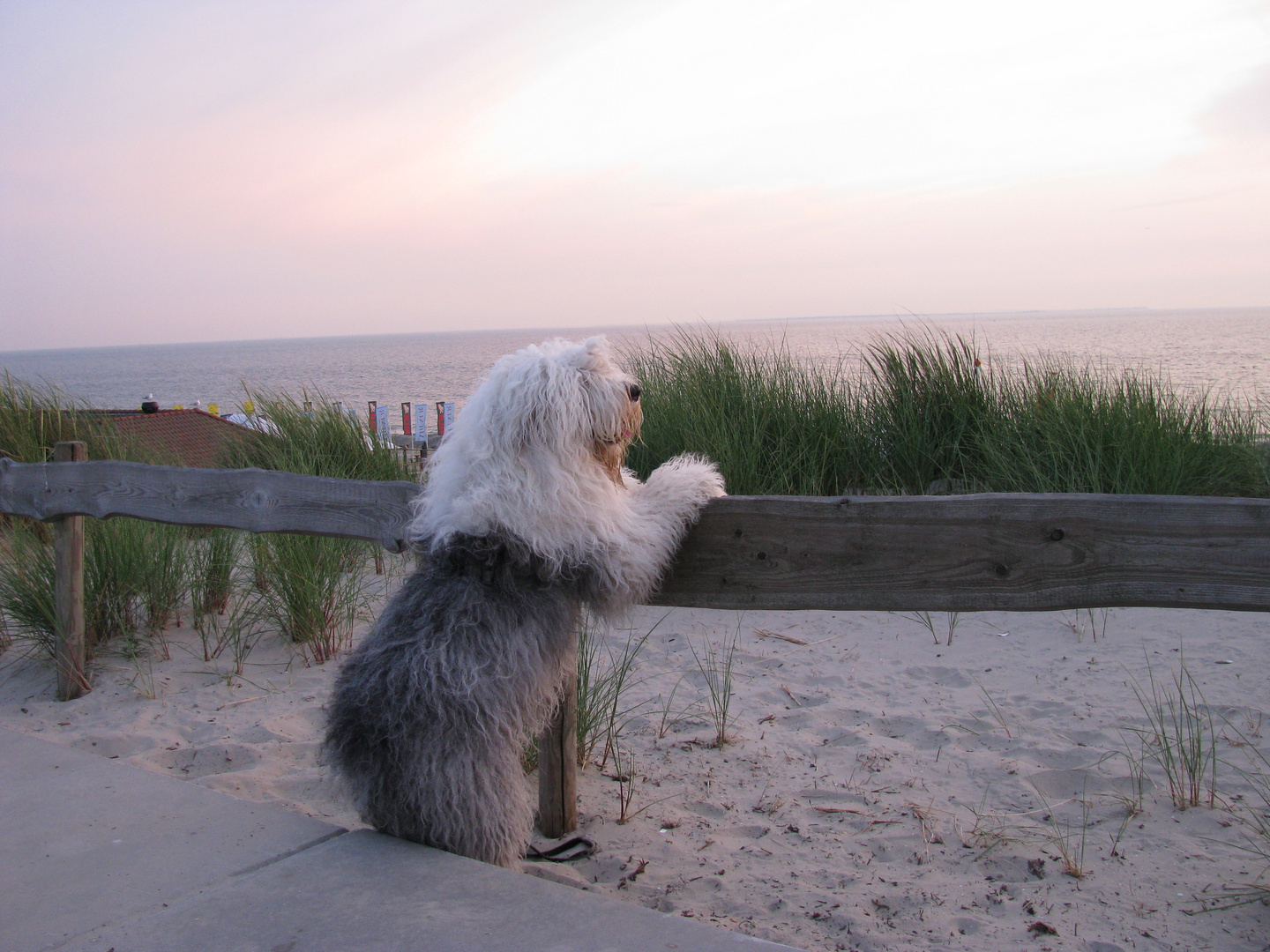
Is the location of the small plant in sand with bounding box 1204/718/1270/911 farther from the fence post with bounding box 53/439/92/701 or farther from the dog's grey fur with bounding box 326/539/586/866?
the fence post with bounding box 53/439/92/701

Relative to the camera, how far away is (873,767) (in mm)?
3752

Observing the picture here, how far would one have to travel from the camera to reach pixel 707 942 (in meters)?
2.08

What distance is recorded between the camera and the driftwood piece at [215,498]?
11.7ft

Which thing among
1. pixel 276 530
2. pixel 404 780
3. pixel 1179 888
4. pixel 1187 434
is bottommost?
pixel 1179 888

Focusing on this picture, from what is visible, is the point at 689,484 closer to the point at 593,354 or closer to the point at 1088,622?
the point at 593,354

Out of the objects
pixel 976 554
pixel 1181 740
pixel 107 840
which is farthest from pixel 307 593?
pixel 1181 740

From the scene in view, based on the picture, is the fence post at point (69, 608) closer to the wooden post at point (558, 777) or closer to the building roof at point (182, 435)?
the building roof at point (182, 435)

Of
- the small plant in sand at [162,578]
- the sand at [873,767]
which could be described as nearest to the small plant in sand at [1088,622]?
the sand at [873,767]

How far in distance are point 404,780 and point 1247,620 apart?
5.03 meters

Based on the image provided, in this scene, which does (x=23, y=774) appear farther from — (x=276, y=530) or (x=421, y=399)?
(x=421, y=399)

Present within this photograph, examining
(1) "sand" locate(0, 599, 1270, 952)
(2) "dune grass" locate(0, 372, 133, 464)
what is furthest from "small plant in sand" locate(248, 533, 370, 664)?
(2) "dune grass" locate(0, 372, 133, 464)

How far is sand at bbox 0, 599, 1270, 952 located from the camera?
2.79 metres

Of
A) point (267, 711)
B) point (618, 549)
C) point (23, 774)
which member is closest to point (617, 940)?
point (618, 549)

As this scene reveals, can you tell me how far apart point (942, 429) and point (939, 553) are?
4.77 meters
